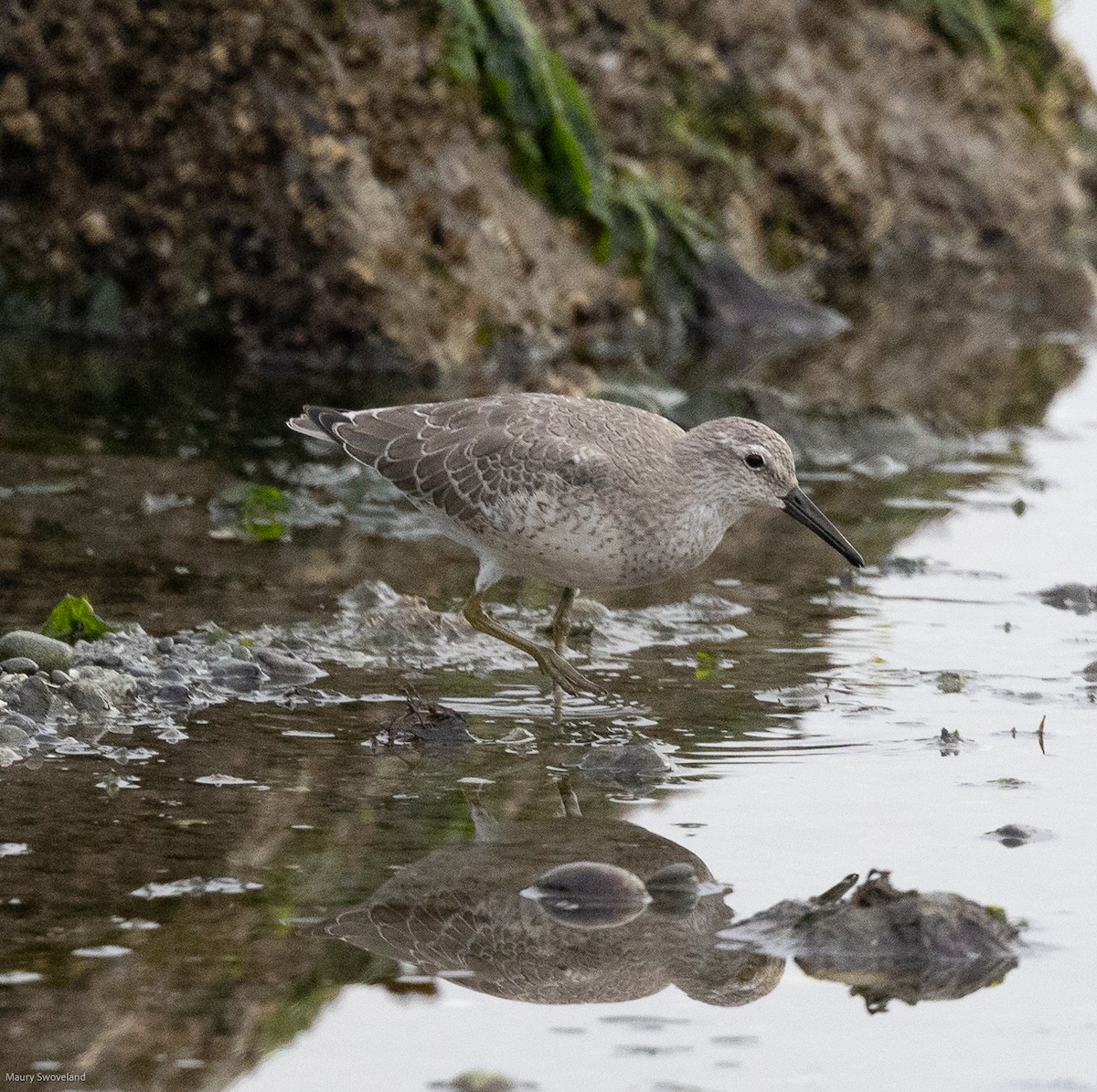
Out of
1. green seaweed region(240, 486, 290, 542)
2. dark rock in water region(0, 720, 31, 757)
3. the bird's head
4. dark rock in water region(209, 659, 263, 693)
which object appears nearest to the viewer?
dark rock in water region(0, 720, 31, 757)

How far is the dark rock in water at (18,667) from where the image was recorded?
7.69 m

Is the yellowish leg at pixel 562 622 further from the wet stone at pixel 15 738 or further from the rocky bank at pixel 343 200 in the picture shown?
the rocky bank at pixel 343 200

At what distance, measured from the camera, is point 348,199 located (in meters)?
15.2

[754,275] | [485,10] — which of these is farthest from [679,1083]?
[754,275]

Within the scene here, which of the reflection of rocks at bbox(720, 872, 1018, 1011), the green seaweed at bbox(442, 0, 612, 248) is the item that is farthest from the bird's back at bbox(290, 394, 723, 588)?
the green seaweed at bbox(442, 0, 612, 248)

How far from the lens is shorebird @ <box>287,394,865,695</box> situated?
8062 millimetres

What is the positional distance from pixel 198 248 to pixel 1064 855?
1091cm

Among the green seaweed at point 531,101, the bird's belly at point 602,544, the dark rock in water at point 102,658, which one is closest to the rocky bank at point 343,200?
the green seaweed at point 531,101

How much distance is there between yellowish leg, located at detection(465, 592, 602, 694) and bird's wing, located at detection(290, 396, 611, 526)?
50 cm

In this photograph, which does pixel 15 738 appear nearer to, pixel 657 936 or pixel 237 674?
pixel 237 674

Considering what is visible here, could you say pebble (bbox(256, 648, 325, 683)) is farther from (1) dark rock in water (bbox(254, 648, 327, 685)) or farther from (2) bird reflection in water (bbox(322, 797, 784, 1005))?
(2) bird reflection in water (bbox(322, 797, 784, 1005))

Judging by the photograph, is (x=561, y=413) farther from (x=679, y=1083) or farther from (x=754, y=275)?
(x=754, y=275)

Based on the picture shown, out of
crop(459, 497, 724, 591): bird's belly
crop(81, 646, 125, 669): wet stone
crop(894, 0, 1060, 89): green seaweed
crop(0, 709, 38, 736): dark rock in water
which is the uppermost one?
crop(894, 0, 1060, 89): green seaweed

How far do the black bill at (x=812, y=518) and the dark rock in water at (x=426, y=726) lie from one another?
203cm
